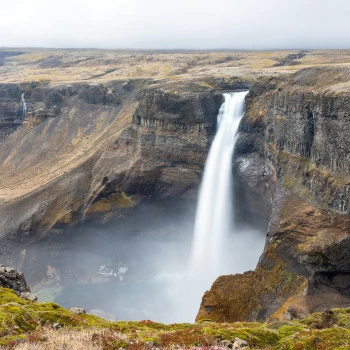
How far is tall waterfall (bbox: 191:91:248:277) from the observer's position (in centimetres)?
5791

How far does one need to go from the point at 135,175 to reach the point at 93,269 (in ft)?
55.6

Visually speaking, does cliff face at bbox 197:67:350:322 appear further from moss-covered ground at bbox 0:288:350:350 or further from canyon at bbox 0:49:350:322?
moss-covered ground at bbox 0:288:350:350

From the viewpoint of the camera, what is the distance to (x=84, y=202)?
6781 centimetres

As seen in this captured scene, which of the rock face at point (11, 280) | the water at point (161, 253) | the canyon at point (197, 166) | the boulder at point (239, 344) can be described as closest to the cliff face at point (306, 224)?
the canyon at point (197, 166)

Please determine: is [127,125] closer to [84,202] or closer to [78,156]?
[78,156]

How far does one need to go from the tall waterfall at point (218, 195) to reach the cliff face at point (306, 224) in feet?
50.1

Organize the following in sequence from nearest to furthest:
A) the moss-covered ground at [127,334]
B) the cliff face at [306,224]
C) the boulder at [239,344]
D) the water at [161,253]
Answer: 1. the moss-covered ground at [127,334]
2. the boulder at [239,344]
3. the cliff face at [306,224]
4. the water at [161,253]

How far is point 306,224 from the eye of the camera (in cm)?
3612

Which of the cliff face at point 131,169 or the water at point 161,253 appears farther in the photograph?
the cliff face at point 131,169

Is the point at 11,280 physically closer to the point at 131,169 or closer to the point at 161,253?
the point at 161,253

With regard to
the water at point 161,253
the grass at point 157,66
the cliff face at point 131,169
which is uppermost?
the grass at point 157,66

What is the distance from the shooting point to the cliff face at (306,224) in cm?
3262

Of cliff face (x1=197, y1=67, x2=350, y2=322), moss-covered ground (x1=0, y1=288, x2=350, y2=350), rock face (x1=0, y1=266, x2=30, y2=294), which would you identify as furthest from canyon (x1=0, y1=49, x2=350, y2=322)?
rock face (x1=0, y1=266, x2=30, y2=294)

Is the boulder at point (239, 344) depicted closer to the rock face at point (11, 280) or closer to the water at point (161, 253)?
the rock face at point (11, 280)
